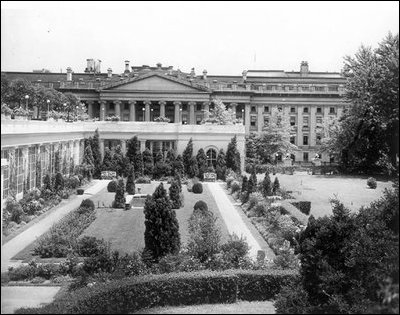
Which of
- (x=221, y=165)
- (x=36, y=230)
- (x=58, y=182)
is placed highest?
(x=58, y=182)

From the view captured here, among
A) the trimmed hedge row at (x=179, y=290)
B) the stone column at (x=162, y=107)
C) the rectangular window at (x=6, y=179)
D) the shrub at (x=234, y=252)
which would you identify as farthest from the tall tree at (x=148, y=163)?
the trimmed hedge row at (x=179, y=290)

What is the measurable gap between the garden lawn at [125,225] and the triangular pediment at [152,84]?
137ft

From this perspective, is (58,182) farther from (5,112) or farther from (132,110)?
(132,110)

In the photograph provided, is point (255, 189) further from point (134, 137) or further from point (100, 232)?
point (134, 137)

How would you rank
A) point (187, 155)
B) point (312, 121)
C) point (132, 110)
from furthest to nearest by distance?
point (312, 121) < point (132, 110) < point (187, 155)

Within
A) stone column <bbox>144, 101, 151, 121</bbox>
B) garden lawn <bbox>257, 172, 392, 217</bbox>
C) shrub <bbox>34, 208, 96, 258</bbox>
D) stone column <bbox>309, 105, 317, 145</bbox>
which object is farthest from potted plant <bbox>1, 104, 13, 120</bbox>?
stone column <bbox>309, 105, 317, 145</bbox>

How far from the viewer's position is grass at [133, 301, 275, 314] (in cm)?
1543

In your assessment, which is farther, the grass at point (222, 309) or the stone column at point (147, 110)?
the stone column at point (147, 110)

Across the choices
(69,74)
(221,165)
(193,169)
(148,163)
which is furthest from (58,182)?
(69,74)

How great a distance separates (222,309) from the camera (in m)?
15.9

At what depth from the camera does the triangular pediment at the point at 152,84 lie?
7606cm

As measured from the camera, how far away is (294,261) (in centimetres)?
1850

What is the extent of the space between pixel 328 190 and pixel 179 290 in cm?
2746

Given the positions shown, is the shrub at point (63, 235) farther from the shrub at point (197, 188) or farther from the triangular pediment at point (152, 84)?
the triangular pediment at point (152, 84)
